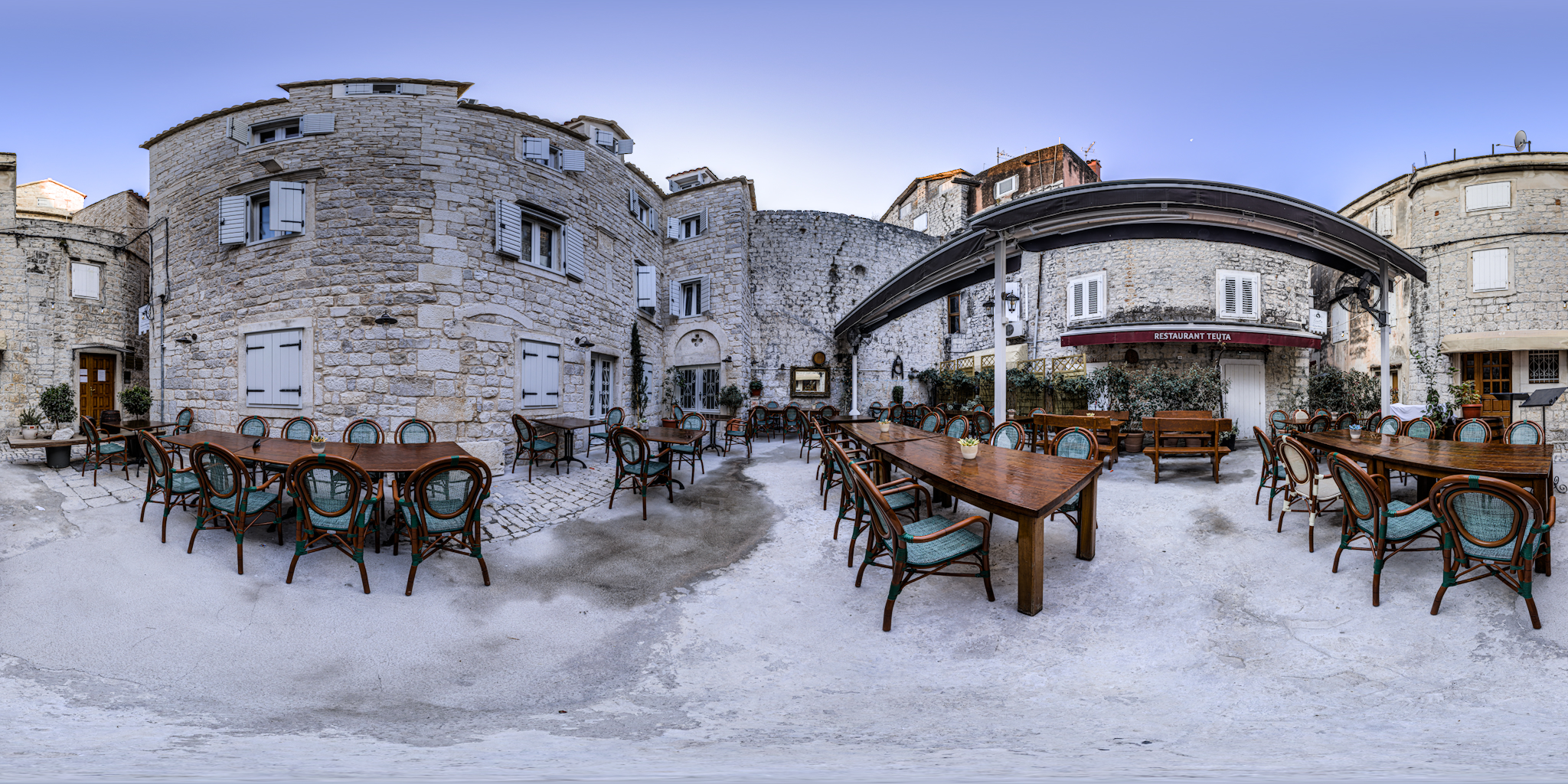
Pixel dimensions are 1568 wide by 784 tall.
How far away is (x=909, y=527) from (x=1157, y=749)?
1.87 metres

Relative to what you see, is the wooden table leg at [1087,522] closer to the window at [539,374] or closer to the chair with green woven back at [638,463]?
the chair with green woven back at [638,463]

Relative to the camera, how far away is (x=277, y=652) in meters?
2.65

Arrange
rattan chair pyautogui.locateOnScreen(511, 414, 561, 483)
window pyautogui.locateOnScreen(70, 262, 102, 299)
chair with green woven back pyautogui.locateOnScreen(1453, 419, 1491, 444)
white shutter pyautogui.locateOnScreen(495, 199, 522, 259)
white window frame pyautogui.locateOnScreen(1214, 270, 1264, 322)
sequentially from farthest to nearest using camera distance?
white window frame pyautogui.locateOnScreen(1214, 270, 1264, 322), window pyautogui.locateOnScreen(70, 262, 102, 299), white shutter pyautogui.locateOnScreen(495, 199, 522, 259), rattan chair pyautogui.locateOnScreen(511, 414, 561, 483), chair with green woven back pyautogui.locateOnScreen(1453, 419, 1491, 444)

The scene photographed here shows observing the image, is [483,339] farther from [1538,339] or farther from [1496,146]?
[1496,146]

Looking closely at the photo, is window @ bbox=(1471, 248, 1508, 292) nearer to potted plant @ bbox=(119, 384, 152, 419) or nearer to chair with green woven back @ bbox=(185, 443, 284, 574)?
chair with green woven back @ bbox=(185, 443, 284, 574)

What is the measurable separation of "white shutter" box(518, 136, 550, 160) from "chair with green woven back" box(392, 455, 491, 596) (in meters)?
5.88

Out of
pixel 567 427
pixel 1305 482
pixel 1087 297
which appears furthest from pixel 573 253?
pixel 1087 297

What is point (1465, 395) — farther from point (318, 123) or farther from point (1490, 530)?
point (318, 123)

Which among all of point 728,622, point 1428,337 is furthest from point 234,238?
point 1428,337

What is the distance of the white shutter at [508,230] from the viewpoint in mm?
7254

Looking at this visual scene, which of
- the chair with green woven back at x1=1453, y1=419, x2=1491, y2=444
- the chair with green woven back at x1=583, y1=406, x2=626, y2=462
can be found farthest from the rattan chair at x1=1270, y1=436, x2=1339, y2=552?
the chair with green woven back at x1=583, y1=406, x2=626, y2=462

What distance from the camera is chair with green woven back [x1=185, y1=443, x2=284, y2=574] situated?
3629mm

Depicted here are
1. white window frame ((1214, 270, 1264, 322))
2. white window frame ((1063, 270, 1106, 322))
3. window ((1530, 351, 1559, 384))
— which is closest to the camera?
window ((1530, 351, 1559, 384))

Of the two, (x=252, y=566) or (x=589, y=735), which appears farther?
(x=252, y=566)
